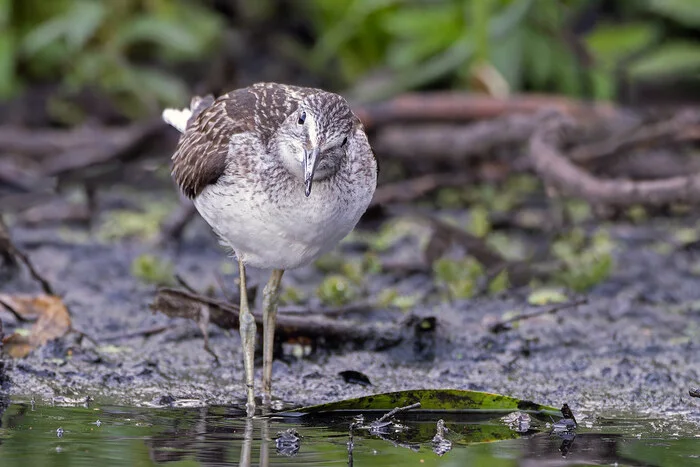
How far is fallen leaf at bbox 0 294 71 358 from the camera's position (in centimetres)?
628

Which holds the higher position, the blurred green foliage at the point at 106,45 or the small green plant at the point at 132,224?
the blurred green foliage at the point at 106,45

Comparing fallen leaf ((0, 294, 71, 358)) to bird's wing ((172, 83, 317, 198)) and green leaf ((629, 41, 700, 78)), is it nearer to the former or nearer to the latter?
bird's wing ((172, 83, 317, 198))

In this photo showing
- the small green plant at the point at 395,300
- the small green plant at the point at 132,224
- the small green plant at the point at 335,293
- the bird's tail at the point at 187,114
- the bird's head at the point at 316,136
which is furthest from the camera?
the small green plant at the point at 132,224

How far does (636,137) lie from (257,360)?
396 centimetres

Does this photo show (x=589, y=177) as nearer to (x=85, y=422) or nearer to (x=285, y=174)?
(x=285, y=174)

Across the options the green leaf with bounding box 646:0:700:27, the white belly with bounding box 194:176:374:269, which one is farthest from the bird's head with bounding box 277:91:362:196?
the green leaf with bounding box 646:0:700:27

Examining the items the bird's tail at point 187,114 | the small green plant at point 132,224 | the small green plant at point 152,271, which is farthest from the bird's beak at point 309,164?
the small green plant at point 132,224

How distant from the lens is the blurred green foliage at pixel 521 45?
1091 centimetres

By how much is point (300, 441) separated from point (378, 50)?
7.95 meters

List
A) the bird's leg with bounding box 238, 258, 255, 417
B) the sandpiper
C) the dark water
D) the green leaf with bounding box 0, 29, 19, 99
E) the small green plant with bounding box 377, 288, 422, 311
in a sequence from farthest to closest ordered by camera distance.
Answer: the green leaf with bounding box 0, 29, 19, 99 < the small green plant with bounding box 377, 288, 422, 311 < the bird's leg with bounding box 238, 258, 255, 417 < the sandpiper < the dark water

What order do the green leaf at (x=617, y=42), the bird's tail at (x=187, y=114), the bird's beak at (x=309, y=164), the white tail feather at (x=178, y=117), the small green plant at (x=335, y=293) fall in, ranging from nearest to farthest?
the bird's beak at (x=309, y=164) → the bird's tail at (x=187, y=114) → the white tail feather at (x=178, y=117) → the small green plant at (x=335, y=293) → the green leaf at (x=617, y=42)

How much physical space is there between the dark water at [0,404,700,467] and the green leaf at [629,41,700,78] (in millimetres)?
Result: 6282

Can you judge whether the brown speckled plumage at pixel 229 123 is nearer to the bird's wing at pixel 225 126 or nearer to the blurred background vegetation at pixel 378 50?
the bird's wing at pixel 225 126

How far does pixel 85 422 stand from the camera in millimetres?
5145
